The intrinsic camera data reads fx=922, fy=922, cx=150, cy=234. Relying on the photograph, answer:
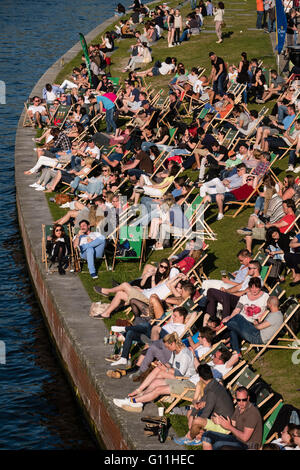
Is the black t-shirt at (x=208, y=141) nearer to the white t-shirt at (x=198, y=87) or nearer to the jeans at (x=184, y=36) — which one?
the white t-shirt at (x=198, y=87)

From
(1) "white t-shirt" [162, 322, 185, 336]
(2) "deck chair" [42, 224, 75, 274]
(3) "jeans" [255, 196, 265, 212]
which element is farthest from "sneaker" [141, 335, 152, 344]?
(3) "jeans" [255, 196, 265, 212]

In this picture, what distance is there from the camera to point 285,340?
1498 cm

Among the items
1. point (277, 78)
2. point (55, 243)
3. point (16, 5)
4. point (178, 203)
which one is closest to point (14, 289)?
point (55, 243)

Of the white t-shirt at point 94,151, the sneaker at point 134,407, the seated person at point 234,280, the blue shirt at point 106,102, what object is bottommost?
the blue shirt at point 106,102

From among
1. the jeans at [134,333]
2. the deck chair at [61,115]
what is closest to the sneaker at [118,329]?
the jeans at [134,333]

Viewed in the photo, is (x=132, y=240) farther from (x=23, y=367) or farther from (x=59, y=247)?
(x=23, y=367)

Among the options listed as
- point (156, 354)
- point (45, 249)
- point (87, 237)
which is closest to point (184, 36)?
point (45, 249)

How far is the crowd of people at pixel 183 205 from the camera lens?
14023mm

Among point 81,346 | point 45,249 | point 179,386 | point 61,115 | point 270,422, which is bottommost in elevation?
point 61,115

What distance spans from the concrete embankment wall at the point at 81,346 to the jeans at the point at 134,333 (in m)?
Result: 0.46

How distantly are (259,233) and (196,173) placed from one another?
5.92 m

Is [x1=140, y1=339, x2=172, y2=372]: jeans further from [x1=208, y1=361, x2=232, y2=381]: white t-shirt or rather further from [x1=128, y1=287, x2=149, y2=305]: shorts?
[x1=128, y1=287, x2=149, y2=305]: shorts

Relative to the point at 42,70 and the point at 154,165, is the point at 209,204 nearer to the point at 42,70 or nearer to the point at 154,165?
the point at 154,165
